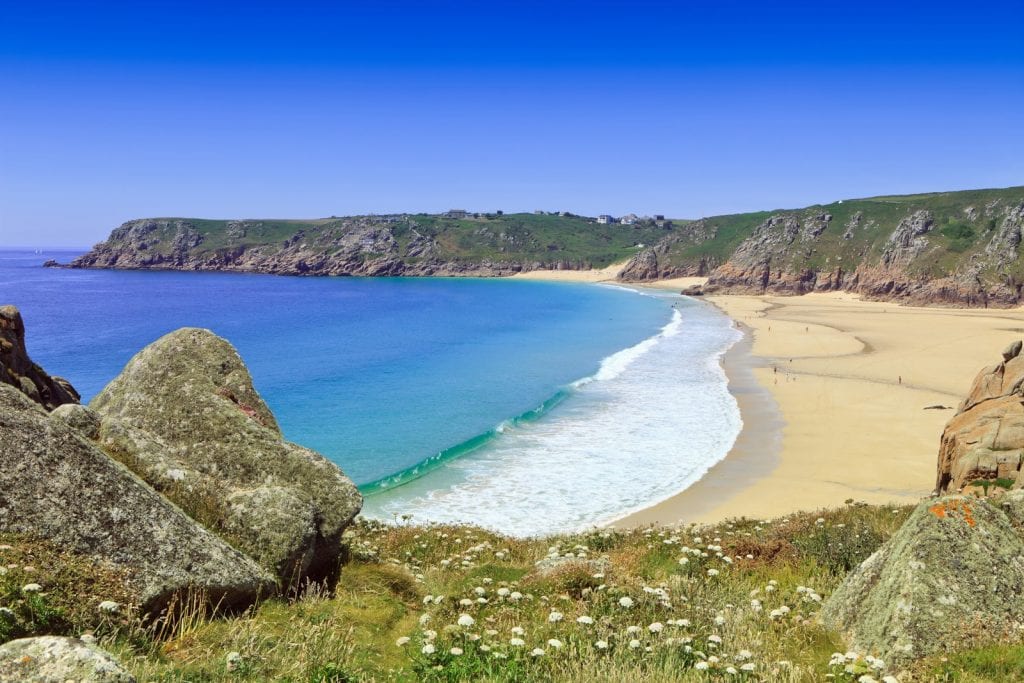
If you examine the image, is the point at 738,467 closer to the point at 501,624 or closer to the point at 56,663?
the point at 501,624

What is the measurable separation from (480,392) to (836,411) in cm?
2055

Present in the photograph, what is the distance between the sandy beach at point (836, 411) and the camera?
905 inches

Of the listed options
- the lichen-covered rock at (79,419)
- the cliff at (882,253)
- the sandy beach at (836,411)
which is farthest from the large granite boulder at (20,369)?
the cliff at (882,253)

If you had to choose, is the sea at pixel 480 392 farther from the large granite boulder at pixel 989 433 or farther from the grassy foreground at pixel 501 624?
Answer: the large granite boulder at pixel 989 433

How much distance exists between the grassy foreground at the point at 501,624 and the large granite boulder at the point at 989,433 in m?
5.57

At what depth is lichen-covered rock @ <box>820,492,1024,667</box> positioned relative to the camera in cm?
654

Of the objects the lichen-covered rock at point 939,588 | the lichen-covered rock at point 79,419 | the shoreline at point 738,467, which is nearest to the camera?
the lichen-covered rock at point 939,588

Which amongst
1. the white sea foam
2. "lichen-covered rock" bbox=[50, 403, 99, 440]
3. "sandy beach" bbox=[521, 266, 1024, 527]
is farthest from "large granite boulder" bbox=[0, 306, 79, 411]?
"sandy beach" bbox=[521, 266, 1024, 527]

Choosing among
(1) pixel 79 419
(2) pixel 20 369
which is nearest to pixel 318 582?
(1) pixel 79 419

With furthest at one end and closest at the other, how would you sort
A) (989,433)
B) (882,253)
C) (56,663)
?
1. (882,253)
2. (989,433)
3. (56,663)

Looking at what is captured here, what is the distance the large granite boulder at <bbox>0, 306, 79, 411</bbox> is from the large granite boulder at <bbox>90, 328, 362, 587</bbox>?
40.6 inches

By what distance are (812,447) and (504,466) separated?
13.5 metres

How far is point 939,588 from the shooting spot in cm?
678

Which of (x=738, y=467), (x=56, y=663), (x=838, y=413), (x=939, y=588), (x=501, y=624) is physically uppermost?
(x=56, y=663)
